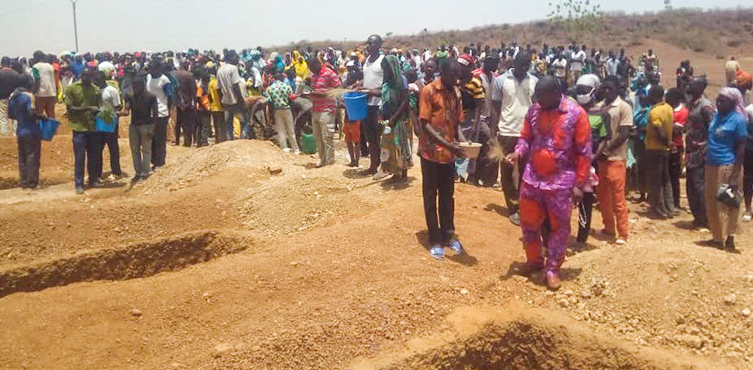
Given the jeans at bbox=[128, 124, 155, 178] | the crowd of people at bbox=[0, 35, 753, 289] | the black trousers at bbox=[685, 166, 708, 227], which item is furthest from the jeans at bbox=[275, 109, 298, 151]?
the black trousers at bbox=[685, 166, 708, 227]

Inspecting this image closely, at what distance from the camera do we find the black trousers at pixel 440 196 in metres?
5.38

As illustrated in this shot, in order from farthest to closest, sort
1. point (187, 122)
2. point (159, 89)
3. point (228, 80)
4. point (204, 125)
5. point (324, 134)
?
point (187, 122) → point (204, 125) → point (228, 80) → point (159, 89) → point (324, 134)

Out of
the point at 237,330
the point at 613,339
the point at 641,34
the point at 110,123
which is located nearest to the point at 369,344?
the point at 237,330

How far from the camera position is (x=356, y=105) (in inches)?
312

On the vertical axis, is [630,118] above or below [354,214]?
above

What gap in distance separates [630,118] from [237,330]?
4.22 meters

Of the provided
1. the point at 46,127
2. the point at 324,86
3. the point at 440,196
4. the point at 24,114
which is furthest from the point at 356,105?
the point at 24,114

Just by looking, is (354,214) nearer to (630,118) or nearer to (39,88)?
(630,118)

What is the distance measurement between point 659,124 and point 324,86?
4408mm

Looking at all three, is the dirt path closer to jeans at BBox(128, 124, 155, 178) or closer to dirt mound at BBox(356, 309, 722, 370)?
dirt mound at BBox(356, 309, 722, 370)

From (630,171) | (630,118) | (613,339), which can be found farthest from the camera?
(630,171)

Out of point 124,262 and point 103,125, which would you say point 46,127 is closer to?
point 103,125

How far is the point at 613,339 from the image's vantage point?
4414 millimetres

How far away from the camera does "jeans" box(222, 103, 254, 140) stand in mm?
11781
